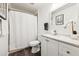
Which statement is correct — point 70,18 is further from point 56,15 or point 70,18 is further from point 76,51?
point 76,51

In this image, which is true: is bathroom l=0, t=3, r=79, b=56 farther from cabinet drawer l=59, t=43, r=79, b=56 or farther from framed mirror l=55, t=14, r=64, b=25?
cabinet drawer l=59, t=43, r=79, b=56

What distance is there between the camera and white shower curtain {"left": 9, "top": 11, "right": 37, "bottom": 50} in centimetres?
163

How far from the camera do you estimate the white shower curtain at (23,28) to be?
1.63 meters

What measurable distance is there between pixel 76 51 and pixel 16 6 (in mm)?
1380

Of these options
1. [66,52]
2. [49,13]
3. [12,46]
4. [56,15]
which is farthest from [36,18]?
[66,52]

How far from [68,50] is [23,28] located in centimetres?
113

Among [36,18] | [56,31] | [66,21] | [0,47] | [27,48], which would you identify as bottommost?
[27,48]

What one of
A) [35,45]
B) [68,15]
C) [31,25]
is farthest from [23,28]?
[68,15]

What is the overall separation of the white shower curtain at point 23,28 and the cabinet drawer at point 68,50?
810 millimetres

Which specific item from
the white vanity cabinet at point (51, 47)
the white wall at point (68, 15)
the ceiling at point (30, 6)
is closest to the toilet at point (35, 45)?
the white vanity cabinet at point (51, 47)

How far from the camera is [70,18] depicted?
4.28ft

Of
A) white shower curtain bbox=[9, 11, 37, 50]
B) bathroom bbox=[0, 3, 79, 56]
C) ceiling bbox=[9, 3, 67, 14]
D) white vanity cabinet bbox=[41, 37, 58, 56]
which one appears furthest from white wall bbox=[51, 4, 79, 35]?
white shower curtain bbox=[9, 11, 37, 50]

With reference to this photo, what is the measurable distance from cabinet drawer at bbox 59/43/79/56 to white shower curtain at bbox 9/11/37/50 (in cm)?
81

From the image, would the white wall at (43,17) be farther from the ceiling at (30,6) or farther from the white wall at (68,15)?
the white wall at (68,15)
